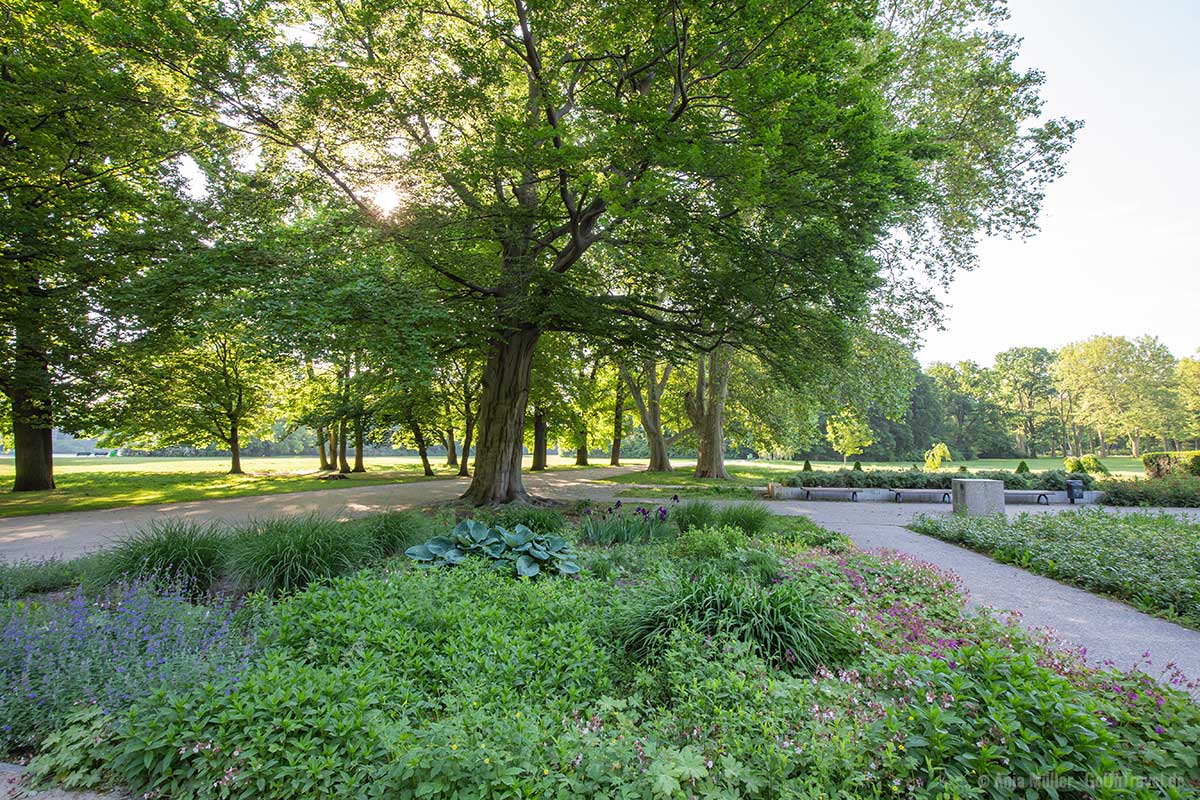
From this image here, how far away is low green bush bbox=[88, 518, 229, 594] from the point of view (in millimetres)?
5020

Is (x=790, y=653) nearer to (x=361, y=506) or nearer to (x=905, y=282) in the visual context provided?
(x=361, y=506)

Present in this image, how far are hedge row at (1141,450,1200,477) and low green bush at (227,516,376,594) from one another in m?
22.1

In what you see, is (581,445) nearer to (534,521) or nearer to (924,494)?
(924,494)

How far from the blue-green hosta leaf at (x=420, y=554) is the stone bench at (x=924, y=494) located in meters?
12.8

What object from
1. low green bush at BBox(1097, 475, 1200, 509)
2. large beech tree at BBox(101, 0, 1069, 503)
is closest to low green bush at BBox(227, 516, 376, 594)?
large beech tree at BBox(101, 0, 1069, 503)

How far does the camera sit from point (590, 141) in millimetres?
7863

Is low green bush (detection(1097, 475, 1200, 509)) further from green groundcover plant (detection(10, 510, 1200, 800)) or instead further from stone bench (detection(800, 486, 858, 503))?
green groundcover plant (detection(10, 510, 1200, 800))

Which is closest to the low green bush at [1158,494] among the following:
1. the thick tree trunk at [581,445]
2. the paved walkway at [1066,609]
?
the paved walkway at [1066,609]

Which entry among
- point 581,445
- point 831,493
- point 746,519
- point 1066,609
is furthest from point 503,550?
point 581,445

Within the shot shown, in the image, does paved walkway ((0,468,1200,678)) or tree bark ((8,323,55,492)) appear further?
tree bark ((8,323,55,492))

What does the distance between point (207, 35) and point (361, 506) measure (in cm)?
904

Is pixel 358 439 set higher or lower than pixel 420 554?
higher

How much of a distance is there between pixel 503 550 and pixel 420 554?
87 cm

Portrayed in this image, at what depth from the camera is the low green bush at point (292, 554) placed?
502cm
